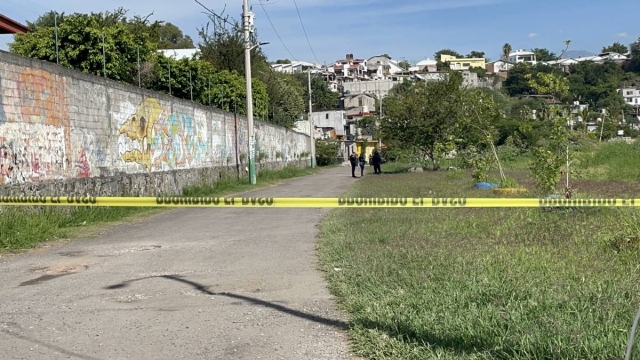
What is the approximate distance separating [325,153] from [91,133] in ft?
185

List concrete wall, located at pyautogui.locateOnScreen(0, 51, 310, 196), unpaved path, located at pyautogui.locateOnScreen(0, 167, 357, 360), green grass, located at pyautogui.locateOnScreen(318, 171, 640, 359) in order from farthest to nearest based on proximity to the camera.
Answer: concrete wall, located at pyautogui.locateOnScreen(0, 51, 310, 196), unpaved path, located at pyautogui.locateOnScreen(0, 167, 357, 360), green grass, located at pyautogui.locateOnScreen(318, 171, 640, 359)

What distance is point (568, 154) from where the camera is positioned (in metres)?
14.4

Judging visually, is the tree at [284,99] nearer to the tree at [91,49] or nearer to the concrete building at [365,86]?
the tree at [91,49]

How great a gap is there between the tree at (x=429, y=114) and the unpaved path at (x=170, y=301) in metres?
27.2

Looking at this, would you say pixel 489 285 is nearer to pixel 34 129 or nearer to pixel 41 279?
pixel 41 279

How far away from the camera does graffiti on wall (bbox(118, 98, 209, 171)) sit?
63.3 ft

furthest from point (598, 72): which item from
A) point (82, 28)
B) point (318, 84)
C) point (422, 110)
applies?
point (318, 84)

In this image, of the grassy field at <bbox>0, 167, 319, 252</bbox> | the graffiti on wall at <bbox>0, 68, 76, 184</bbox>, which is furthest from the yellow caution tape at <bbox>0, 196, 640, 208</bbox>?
the graffiti on wall at <bbox>0, 68, 76, 184</bbox>

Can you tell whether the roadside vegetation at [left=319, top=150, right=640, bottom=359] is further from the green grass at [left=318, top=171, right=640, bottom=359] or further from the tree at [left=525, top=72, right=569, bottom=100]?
the tree at [left=525, top=72, right=569, bottom=100]

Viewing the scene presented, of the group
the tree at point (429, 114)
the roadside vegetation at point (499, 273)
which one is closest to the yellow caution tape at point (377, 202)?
the roadside vegetation at point (499, 273)

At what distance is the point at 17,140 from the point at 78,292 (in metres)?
6.67

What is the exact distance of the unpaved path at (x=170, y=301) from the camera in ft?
17.8

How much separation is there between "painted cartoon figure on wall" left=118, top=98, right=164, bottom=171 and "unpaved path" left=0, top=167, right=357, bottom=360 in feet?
24.4

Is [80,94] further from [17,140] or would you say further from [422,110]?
[422,110]
